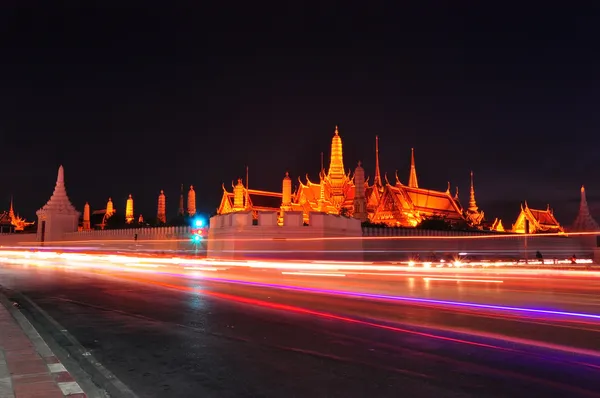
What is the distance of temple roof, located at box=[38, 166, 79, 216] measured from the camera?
218ft

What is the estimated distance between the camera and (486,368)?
6.05 m

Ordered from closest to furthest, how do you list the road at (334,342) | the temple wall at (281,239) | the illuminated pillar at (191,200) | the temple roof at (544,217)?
the road at (334,342)
the temple wall at (281,239)
the temple roof at (544,217)
the illuminated pillar at (191,200)

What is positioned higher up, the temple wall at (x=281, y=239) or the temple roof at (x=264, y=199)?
the temple roof at (x=264, y=199)

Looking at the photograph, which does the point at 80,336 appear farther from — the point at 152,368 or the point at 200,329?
the point at 152,368

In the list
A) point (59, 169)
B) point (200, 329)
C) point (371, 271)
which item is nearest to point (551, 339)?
point (200, 329)

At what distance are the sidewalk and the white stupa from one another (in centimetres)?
6270

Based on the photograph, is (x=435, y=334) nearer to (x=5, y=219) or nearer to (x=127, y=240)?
(x=127, y=240)

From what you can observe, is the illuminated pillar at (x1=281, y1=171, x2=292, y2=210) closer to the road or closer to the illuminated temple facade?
the illuminated temple facade

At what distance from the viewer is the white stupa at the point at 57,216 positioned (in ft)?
215

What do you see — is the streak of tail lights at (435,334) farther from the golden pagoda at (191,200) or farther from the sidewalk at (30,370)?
the golden pagoda at (191,200)

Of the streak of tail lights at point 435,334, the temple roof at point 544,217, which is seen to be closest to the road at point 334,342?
the streak of tail lights at point 435,334

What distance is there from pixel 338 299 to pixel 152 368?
7474mm

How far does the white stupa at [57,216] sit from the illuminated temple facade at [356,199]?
19.3 m

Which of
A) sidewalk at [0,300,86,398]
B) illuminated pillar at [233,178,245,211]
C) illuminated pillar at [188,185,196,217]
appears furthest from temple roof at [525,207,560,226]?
sidewalk at [0,300,86,398]
